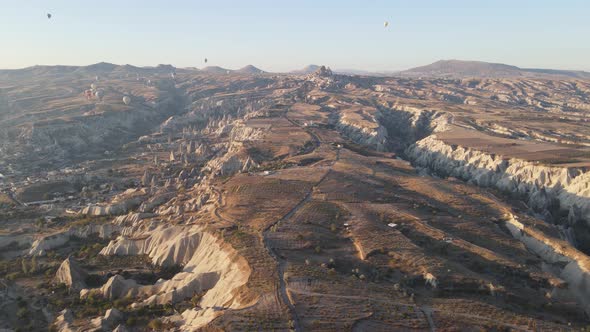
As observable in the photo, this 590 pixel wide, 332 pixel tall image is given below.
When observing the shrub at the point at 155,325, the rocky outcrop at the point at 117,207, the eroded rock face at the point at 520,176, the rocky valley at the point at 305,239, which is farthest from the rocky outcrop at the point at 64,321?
the eroded rock face at the point at 520,176

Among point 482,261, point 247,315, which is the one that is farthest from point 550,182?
point 247,315

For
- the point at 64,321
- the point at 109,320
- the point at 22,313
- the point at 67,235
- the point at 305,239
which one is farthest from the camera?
the point at 67,235

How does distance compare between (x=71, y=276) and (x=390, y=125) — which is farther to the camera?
(x=390, y=125)

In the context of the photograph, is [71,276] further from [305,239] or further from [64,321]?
[305,239]

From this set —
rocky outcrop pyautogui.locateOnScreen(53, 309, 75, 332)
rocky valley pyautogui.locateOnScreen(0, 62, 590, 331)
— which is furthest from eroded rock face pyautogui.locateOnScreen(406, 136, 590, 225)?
rocky outcrop pyautogui.locateOnScreen(53, 309, 75, 332)

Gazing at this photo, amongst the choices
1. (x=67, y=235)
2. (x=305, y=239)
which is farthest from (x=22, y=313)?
(x=305, y=239)

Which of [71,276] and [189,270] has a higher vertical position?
[189,270]

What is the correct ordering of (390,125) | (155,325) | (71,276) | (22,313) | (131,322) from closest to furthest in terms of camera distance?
(155,325)
(131,322)
(22,313)
(71,276)
(390,125)
